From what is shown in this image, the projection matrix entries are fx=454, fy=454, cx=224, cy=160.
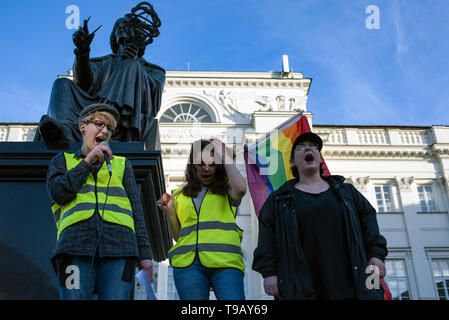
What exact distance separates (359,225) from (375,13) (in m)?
3.12

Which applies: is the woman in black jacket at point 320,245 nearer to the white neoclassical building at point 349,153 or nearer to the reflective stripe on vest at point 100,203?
the reflective stripe on vest at point 100,203

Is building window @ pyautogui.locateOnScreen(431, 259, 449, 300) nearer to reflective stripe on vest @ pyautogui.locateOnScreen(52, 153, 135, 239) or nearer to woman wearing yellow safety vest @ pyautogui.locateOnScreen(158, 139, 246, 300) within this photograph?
woman wearing yellow safety vest @ pyautogui.locateOnScreen(158, 139, 246, 300)

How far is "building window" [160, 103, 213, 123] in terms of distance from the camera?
24.5m

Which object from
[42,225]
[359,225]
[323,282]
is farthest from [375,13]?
[42,225]

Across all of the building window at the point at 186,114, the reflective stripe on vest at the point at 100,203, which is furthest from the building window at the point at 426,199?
the reflective stripe on vest at the point at 100,203

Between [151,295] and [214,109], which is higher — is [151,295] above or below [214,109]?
below

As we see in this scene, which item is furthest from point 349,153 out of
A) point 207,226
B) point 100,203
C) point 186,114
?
point 100,203

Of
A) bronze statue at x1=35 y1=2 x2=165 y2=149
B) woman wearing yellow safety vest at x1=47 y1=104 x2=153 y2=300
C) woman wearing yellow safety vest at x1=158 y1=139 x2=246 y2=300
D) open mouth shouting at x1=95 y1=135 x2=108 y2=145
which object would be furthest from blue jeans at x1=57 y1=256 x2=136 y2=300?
bronze statue at x1=35 y1=2 x2=165 y2=149

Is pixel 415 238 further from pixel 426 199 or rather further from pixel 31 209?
pixel 31 209

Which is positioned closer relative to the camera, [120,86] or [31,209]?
[31,209]

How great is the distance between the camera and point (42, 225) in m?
3.34

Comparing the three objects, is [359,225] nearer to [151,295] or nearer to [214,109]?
[151,295]

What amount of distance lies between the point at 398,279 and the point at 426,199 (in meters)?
4.60

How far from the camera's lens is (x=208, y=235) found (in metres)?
2.76
